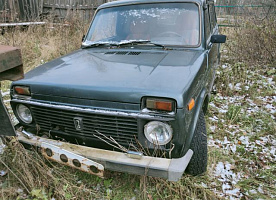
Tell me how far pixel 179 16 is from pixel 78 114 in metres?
1.76

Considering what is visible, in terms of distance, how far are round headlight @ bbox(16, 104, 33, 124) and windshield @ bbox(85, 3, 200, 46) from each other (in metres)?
1.32

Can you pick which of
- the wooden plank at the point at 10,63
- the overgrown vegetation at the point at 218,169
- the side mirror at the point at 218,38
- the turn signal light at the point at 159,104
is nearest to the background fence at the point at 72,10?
the overgrown vegetation at the point at 218,169

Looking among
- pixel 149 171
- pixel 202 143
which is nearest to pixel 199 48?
pixel 202 143

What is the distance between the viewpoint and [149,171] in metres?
1.86

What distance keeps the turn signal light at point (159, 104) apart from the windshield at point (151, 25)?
1.28m

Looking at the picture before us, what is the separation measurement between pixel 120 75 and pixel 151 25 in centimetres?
117

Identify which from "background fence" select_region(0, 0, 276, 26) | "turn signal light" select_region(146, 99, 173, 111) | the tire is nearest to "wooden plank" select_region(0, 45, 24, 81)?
"turn signal light" select_region(146, 99, 173, 111)

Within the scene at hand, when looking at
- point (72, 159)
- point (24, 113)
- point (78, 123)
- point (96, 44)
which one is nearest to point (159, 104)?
point (78, 123)

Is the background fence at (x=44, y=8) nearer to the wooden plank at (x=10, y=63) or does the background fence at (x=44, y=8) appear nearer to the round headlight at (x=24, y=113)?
the round headlight at (x=24, y=113)

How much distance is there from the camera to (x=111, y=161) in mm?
1927

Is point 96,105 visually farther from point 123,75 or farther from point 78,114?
point 123,75

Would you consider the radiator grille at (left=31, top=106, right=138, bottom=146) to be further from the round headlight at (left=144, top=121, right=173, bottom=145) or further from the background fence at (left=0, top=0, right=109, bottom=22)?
the background fence at (left=0, top=0, right=109, bottom=22)

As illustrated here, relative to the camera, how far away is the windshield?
2.83 m

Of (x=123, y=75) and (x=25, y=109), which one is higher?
(x=123, y=75)
